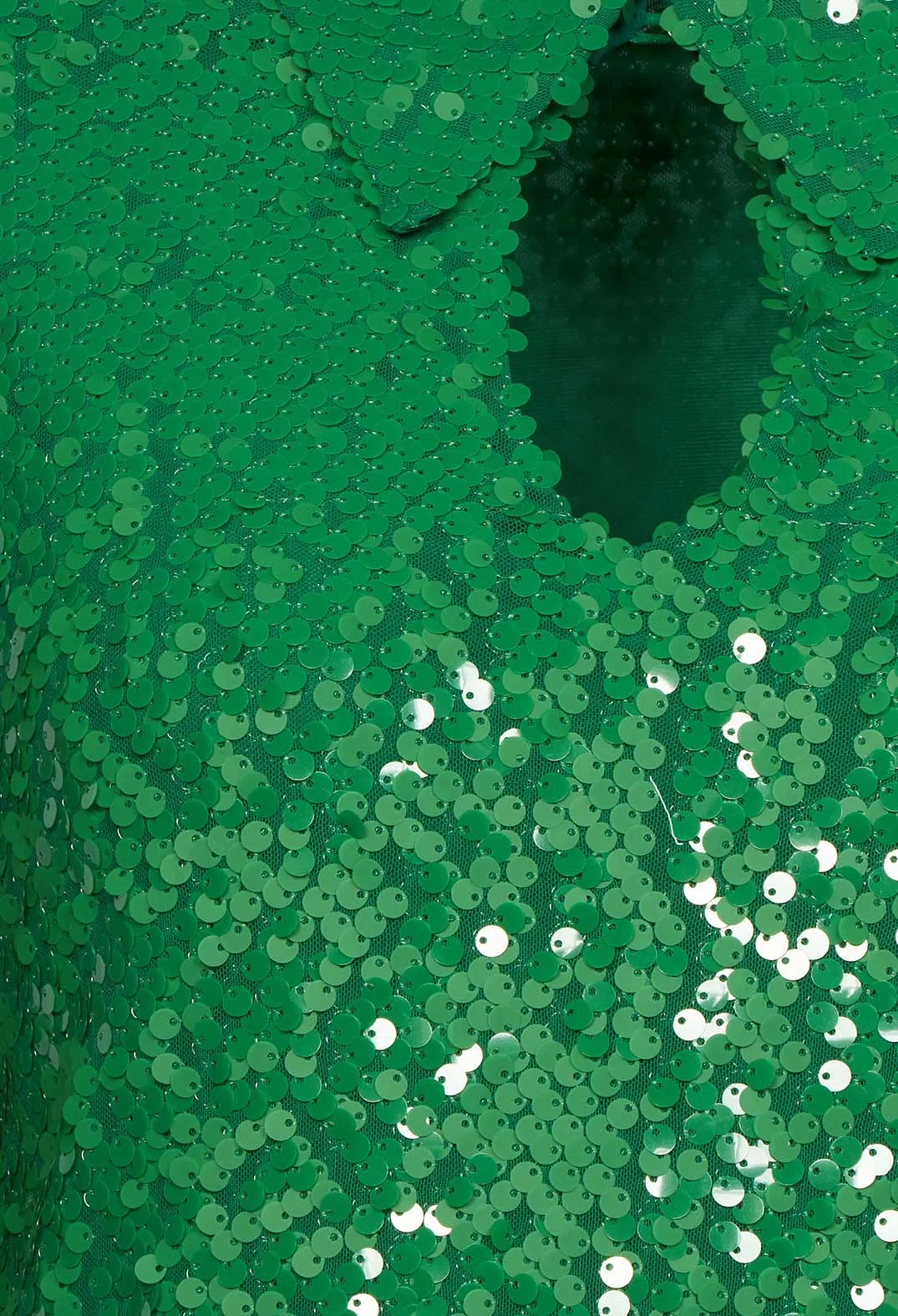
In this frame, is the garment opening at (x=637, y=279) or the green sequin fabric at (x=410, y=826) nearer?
the green sequin fabric at (x=410, y=826)

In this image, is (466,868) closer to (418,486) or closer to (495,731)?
(495,731)

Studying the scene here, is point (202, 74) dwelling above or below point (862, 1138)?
above

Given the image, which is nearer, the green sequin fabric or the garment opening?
the green sequin fabric

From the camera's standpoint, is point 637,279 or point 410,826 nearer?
point 410,826

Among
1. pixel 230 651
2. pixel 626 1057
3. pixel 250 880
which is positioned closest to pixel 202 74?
pixel 230 651
